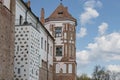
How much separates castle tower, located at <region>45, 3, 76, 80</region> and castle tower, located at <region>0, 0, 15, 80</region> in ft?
96.3

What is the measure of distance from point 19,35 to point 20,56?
6.91 ft

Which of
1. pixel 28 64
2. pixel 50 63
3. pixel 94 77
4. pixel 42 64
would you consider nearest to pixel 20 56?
pixel 28 64

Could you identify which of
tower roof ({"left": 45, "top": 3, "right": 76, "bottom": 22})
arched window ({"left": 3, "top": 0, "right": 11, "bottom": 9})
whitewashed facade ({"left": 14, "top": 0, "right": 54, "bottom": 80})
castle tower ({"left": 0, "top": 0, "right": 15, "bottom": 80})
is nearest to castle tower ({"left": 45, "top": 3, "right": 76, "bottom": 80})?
tower roof ({"left": 45, "top": 3, "right": 76, "bottom": 22})

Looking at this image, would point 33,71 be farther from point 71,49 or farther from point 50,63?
point 71,49

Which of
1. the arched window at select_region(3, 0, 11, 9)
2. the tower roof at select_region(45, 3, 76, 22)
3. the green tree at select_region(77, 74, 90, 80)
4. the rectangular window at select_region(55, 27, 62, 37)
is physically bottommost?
the green tree at select_region(77, 74, 90, 80)

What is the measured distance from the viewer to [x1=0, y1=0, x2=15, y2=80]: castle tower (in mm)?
26703

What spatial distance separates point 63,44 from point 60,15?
5.23 metres

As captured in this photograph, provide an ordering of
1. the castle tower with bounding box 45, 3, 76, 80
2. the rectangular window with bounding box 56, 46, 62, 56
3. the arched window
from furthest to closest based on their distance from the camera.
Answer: the rectangular window with bounding box 56, 46, 62, 56
the castle tower with bounding box 45, 3, 76, 80
the arched window

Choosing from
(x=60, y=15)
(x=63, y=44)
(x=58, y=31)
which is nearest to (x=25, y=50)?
(x=63, y=44)

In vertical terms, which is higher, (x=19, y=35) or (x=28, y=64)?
(x=19, y=35)

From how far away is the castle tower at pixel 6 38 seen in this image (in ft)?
87.6

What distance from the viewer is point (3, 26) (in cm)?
2706

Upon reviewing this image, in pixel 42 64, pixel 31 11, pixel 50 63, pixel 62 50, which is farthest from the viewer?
pixel 62 50

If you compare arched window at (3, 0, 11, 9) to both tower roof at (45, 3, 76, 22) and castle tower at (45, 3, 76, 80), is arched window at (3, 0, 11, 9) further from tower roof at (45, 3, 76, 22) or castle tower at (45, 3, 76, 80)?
tower roof at (45, 3, 76, 22)
